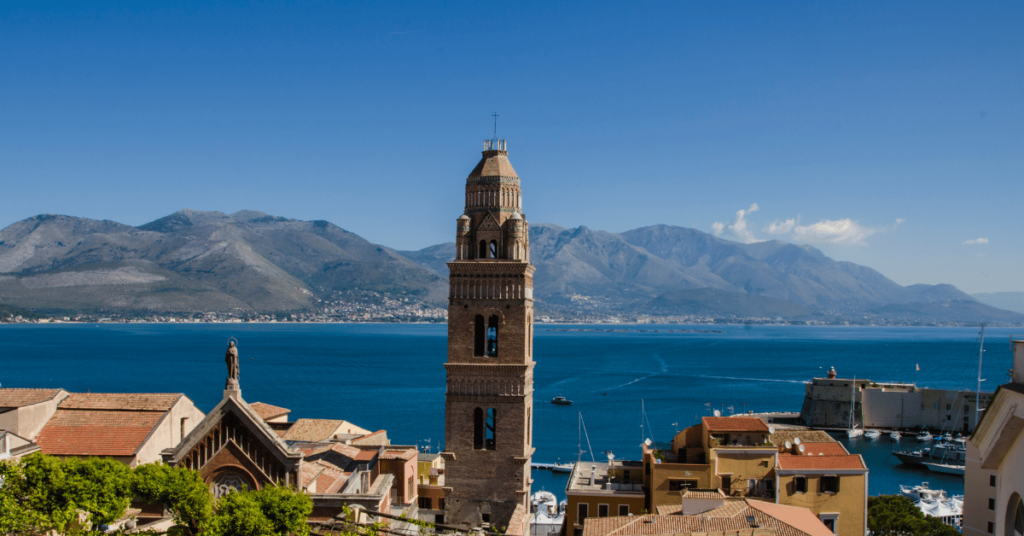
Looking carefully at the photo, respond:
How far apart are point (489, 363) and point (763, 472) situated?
1435 cm

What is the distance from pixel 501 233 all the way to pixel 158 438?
17.9 metres

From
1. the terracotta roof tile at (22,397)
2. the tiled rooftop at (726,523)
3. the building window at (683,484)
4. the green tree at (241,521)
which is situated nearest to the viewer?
the green tree at (241,521)

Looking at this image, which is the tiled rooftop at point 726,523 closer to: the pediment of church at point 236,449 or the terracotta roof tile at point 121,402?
the pediment of church at point 236,449

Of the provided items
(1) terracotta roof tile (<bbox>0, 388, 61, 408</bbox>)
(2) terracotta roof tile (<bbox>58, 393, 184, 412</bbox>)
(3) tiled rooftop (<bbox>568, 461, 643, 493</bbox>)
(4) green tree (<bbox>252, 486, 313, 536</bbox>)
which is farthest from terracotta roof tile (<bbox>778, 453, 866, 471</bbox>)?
(1) terracotta roof tile (<bbox>0, 388, 61, 408</bbox>)

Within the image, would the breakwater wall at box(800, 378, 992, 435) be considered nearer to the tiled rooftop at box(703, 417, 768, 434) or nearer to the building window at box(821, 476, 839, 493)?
the tiled rooftop at box(703, 417, 768, 434)

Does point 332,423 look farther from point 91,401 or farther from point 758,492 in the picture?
point 758,492

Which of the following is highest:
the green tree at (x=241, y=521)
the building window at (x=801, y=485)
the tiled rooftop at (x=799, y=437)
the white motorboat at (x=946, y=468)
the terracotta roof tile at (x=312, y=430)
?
the green tree at (x=241, y=521)

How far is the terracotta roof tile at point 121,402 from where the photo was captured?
1411 inches

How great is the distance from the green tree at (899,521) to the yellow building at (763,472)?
4860mm

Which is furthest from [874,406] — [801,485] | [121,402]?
[121,402]

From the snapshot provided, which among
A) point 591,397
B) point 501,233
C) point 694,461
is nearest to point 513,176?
point 501,233

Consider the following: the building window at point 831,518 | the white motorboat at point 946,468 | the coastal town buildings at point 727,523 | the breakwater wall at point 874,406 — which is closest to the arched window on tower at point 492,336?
the coastal town buildings at point 727,523

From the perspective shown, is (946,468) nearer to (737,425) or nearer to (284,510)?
(737,425)

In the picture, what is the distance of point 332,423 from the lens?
53.8 meters
